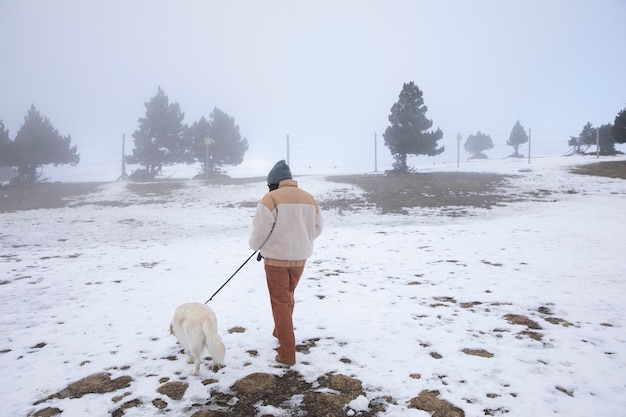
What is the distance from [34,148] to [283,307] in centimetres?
3520

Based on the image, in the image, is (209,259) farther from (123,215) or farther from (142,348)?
(123,215)

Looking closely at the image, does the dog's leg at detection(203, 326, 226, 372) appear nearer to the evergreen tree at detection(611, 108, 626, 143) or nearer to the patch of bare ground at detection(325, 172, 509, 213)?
the patch of bare ground at detection(325, 172, 509, 213)

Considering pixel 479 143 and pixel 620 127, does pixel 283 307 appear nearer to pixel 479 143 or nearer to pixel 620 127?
pixel 620 127

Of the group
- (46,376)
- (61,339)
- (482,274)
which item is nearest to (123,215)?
(61,339)

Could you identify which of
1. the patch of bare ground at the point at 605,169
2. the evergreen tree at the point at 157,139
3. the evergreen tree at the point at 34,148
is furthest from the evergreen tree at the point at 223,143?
the patch of bare ground at the point at 605,169

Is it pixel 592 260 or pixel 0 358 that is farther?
pixel 592 260

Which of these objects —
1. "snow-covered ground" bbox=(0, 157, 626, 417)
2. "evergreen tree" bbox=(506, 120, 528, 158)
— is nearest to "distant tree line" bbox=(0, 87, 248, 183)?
"snow-covered ground" bbox=(0, 157, 626, 417)

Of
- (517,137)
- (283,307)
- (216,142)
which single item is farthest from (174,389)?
(517,137)

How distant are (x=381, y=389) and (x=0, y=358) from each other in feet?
15.0

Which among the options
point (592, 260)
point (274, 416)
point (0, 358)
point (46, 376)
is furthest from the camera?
point (592, 260)

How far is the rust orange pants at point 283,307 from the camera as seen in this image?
3748mm

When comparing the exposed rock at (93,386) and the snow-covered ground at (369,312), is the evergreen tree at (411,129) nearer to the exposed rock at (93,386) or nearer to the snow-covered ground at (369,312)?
the snow-covered ground at (369,312)

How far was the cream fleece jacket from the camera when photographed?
Answer: 3785 mm

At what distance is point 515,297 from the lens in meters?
5.54
